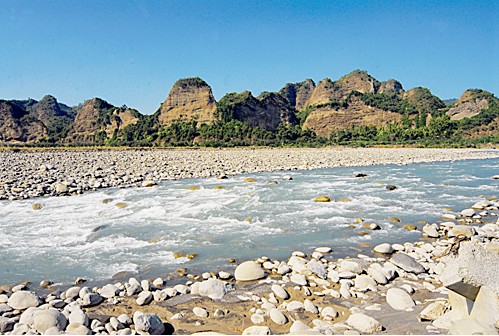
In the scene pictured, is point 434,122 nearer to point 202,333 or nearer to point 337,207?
point 337,207

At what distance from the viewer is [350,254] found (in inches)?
241

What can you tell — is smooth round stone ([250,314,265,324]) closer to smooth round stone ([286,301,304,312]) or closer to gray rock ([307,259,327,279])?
smooth round stone ([286,301,304,312])

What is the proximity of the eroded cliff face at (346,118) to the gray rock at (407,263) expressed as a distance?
90414 millimetres

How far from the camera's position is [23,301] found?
4223 millimetres

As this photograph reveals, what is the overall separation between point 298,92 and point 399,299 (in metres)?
158

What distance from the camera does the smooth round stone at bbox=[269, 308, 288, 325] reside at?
3.79m

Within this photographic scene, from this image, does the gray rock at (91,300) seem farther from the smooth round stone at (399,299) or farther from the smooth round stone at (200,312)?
the smooth round stone at (399,299)

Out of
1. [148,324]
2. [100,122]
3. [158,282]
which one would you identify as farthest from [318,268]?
[100,122]

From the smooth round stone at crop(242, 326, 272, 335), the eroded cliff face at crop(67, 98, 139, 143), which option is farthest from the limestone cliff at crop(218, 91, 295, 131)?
the smooth round stone at crop(242, 326, 272, 335)

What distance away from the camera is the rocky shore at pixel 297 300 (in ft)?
10.4

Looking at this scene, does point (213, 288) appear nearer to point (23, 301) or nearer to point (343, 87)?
point (23, 301)

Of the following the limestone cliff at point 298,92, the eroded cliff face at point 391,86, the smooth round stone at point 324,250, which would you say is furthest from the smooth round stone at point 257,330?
the eroded cliff face at point 391,86

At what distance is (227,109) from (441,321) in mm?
85245

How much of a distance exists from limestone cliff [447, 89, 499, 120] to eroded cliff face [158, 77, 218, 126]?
6462 cm
